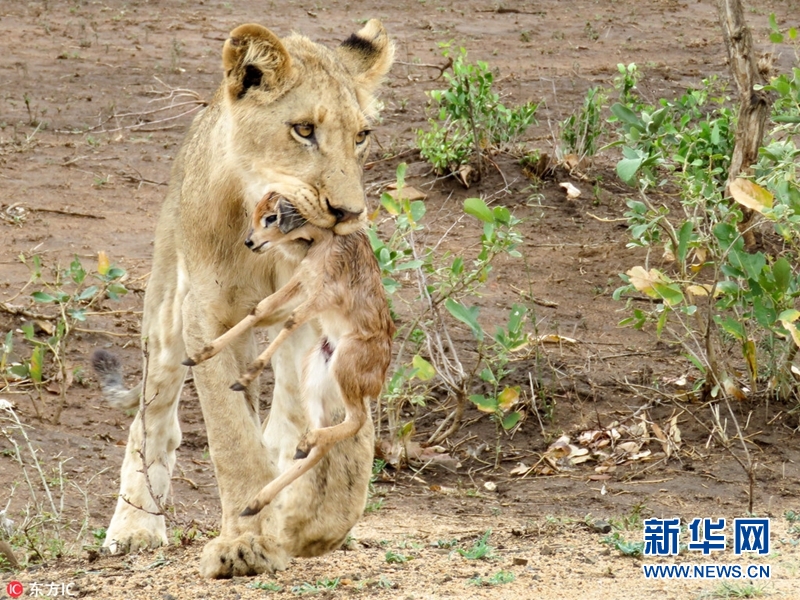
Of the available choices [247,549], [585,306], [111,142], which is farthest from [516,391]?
[111,142]

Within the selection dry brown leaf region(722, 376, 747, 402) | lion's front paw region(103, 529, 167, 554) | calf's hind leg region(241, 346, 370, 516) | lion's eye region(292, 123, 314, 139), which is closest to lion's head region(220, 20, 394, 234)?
lion's eye region(292, 123, 314, 139)

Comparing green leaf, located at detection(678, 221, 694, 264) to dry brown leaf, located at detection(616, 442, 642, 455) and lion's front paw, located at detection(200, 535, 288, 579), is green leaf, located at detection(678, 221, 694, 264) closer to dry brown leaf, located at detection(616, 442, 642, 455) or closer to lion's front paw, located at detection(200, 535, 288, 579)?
dry brown leaf, located at detection(616, 442, 642, 455)

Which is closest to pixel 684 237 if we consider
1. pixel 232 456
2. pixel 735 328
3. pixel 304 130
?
pixel 735 328

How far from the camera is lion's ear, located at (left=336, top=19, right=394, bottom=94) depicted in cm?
493

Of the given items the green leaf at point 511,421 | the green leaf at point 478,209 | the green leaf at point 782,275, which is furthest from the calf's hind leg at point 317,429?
the green leaf at point 782,275

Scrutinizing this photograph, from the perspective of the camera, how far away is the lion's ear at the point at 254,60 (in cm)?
433

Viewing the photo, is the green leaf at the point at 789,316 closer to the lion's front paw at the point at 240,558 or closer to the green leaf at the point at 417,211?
the green leaf at the point at 417,211

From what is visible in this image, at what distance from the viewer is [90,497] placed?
19.5 ft

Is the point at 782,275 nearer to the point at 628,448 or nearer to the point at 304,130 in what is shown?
the point at 628,448

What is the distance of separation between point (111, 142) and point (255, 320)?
8.06m

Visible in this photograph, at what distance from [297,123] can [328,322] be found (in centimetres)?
71

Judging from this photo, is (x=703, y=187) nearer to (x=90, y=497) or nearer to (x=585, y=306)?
(x=585, y=306)

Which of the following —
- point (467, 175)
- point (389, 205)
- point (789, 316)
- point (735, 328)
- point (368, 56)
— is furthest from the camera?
point (467, 175)

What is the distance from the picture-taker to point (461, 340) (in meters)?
7.66
